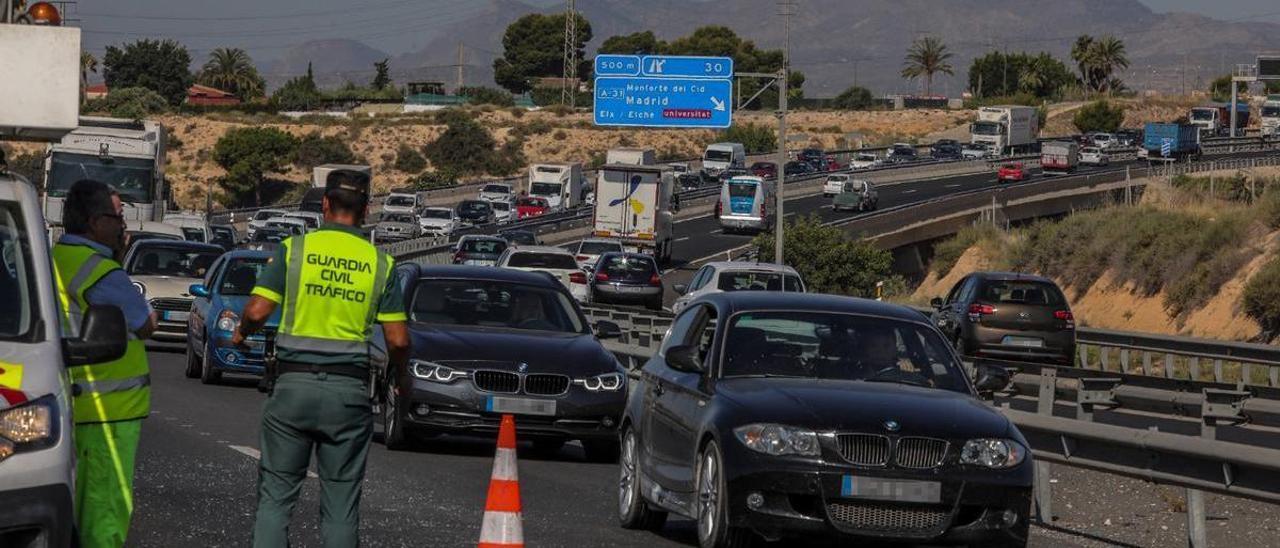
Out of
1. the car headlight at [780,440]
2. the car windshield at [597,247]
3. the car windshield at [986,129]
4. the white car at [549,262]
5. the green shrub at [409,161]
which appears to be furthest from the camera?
the green shrub at [409,161]

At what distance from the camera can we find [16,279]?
25.2ft

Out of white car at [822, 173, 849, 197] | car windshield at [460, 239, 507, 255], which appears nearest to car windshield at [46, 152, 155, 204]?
car windshield at [460, 239, 507, 255]

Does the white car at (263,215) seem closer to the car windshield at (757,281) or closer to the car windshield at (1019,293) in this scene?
the car windshield at (757,281)

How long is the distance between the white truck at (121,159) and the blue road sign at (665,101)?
15721 mm

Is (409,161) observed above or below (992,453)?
above

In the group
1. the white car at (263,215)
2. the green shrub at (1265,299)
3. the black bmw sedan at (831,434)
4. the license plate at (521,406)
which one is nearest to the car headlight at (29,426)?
the black bmw sedan at (831,434)

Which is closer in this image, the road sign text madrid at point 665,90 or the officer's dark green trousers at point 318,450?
the officer's dark green trousers at point 318,450

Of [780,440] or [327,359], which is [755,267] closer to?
[780,440]

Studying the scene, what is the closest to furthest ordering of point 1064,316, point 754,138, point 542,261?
point 1064,316, point 542,261, point 754,138

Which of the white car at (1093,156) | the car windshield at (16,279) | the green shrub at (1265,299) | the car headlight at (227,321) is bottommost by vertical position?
the green shrub at (1265,299)

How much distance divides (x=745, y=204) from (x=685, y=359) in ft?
233

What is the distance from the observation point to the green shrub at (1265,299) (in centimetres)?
4659

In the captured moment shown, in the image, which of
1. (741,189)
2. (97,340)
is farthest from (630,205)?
(97,340)

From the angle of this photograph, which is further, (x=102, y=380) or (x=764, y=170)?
(x=764, y=170)
